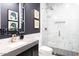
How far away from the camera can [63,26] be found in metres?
2.18

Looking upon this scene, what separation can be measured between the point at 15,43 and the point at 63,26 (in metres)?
0.98

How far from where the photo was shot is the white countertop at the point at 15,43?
5.33ft

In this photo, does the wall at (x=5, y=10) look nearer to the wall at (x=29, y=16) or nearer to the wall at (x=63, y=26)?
the wall at (x=29, y=16)

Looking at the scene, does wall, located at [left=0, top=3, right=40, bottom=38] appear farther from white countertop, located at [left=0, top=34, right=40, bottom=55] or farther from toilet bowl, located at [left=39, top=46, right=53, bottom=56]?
toilet bowl, located at [left=39, top=46, right=53, bottom=56]

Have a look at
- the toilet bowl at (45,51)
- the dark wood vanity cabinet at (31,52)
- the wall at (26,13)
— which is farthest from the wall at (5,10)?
the toilet bowl at (45,51)

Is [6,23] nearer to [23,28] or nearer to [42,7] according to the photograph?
[23,28]

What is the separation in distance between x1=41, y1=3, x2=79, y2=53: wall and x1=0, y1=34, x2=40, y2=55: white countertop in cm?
22

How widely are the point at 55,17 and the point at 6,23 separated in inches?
35.4

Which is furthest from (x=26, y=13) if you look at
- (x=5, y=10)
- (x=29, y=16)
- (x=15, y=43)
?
(x=15, y=43)

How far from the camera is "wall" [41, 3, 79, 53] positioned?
2.09m

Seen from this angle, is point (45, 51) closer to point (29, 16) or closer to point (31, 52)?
point (31, 52)

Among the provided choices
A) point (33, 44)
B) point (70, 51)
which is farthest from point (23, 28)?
point (70, 51)

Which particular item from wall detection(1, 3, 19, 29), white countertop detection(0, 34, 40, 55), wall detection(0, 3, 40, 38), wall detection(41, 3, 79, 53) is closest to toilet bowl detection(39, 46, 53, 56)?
wall detection(41, 3, 79, 53)

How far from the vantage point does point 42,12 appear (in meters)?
2.14
